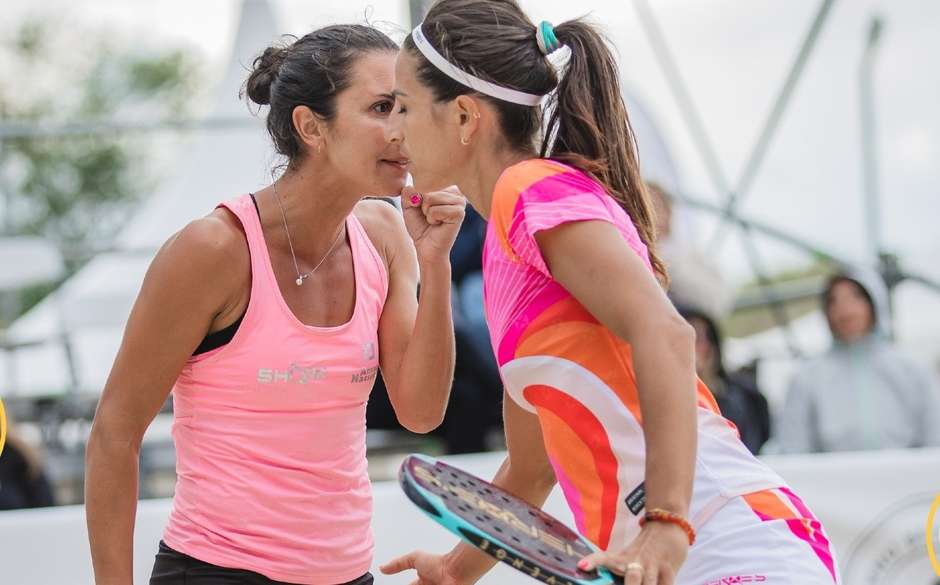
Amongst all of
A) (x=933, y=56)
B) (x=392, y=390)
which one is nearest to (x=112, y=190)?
(x=933, y=56)

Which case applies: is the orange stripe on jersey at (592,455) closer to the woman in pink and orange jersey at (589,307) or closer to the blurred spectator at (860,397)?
the woman in pink and orange jersey at (589,307)

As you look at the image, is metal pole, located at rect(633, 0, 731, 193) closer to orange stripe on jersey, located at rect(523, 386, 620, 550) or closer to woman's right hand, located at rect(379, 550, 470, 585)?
woman's right hand, located at rect(379, 550, 470, 585)

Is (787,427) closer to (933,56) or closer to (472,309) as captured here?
(472,309)

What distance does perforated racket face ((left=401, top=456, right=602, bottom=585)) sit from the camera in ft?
4.60

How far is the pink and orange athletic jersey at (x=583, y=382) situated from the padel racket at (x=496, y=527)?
127 mm

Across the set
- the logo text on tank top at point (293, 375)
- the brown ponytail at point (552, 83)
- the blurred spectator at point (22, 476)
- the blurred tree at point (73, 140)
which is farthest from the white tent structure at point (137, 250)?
the blurred tree at point (73, 140)

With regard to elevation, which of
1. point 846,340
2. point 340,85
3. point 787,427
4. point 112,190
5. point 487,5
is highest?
point 487,5

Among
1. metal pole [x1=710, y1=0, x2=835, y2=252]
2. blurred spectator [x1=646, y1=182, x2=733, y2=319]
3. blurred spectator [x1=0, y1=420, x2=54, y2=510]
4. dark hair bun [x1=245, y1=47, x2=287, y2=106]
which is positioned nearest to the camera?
dark hair bun [x1=245, y1=47, x2=287, y2=106]

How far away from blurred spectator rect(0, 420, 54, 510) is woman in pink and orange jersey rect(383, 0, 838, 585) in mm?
2953

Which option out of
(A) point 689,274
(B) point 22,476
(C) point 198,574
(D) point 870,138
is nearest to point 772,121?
(D) point 870,138

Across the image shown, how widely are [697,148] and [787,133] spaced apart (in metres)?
0.59

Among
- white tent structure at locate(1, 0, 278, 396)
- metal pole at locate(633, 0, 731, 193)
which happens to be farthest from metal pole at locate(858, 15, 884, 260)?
white tent structure at locate(1, 0, 278, 396)

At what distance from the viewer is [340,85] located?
2.16m

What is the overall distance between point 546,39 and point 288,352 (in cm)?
66
